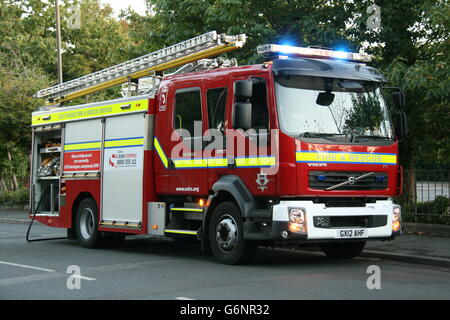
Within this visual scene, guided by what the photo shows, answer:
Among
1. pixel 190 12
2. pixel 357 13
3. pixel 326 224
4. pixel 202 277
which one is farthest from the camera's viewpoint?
pixel 190 12

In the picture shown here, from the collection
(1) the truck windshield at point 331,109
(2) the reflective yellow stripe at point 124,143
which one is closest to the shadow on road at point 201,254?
(2) the reflective yellow stripe at point 124,143

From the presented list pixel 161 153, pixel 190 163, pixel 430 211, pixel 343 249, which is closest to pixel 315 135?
pixel 190 163

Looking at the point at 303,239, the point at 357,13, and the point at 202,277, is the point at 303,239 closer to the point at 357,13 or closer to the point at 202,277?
the point at 202,277

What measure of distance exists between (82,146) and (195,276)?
17.7ft

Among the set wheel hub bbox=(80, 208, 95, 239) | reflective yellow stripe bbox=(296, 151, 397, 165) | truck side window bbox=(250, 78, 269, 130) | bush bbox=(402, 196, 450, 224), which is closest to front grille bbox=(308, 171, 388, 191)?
reflective yellow stripe bbox=(296, 151, 397, 165)

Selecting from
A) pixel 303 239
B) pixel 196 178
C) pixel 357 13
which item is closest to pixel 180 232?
pixel 196 178

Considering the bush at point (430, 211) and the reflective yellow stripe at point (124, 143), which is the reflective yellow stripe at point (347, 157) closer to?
the reflective yellow stripe at point (124, 143)

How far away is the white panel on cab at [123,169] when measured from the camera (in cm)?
1257

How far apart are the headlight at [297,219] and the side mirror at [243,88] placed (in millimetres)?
1705

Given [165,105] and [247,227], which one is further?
[165,105]

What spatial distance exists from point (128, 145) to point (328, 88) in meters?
3.99

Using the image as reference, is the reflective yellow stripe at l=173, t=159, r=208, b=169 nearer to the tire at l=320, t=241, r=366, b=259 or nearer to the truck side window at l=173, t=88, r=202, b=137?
the truck side window at l=173, t=88, r=202, b=137

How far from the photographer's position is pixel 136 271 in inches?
408

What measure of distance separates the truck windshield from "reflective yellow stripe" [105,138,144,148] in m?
3.26
